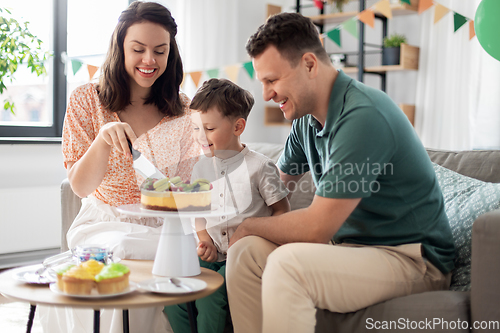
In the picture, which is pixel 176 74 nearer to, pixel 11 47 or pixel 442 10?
pixel 11 47

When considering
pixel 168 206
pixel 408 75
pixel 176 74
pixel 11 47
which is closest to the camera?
pixel 168 206

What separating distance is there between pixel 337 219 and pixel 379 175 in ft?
0.59

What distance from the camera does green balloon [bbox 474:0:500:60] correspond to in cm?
225

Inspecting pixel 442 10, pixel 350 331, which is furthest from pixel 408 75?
pixel 350 331

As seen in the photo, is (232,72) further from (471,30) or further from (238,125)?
(238,125)

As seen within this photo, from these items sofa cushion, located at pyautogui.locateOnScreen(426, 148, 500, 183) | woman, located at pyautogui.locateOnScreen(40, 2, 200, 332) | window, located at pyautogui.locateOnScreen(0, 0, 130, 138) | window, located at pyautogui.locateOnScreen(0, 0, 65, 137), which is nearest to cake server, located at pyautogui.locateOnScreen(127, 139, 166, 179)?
woman, located at pyautogui.locateOnScreen(40, 2, 200, 332)

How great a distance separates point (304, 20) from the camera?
1462 mm

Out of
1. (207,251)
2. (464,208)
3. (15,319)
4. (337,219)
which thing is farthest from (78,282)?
(15,319)

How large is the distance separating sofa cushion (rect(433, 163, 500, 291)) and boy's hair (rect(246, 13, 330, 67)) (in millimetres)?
641

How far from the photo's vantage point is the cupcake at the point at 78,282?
41.6 inches

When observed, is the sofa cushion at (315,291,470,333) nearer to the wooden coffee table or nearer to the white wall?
the wooden coffee table

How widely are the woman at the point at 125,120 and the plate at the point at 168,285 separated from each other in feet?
1.37

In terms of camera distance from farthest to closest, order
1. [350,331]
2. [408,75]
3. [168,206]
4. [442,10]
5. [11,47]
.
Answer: [408,75] → [442,10] → [11,47] → [350,331] → [168,206]

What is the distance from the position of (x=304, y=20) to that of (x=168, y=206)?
67 centimetres
